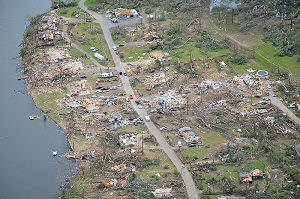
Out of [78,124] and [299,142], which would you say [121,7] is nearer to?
[78,124]

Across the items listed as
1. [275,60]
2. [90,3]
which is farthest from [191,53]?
[90,3]

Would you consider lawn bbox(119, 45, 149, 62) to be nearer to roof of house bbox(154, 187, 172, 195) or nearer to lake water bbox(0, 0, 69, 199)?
lake water bbox(0, 0, 69, 199)

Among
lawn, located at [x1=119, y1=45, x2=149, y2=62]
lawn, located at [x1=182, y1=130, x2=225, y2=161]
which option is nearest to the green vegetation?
lawn, located at [x1=119, y1=45, x2=149, y2=62]

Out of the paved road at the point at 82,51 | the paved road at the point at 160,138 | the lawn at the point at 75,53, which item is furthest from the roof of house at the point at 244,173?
the lawn at the point at 75,53

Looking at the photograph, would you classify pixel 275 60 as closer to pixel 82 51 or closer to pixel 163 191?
pixel 82 51

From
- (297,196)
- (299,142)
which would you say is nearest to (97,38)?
(299,142)

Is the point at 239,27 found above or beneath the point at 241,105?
above
